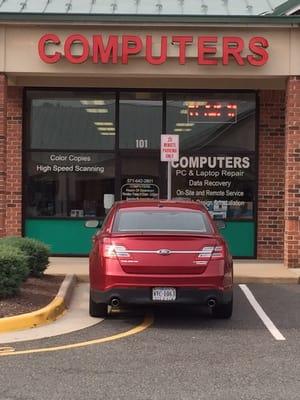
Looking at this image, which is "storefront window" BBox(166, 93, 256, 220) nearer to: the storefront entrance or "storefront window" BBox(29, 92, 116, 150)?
the storefront entrance

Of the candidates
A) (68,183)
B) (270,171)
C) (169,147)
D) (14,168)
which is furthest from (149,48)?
(14,168)

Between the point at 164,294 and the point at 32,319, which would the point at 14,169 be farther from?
the point at 164,294

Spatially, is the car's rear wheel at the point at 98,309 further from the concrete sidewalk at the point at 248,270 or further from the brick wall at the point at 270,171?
the brick wall at the point at 270,171

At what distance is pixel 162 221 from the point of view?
8.84 meters

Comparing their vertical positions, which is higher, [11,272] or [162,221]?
[162,221]

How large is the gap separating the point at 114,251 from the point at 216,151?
7293 mm

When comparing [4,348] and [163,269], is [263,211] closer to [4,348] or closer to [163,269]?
[163,269]

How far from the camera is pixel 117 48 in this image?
1286 cm

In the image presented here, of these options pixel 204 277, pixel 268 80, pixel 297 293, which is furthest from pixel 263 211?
pixel 204 277

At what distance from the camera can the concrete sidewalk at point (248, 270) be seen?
39.3 ft

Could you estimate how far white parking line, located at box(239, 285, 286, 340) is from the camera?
7.98 m

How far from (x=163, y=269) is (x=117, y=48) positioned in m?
6.11

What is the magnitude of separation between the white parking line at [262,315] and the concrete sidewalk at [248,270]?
526 mm

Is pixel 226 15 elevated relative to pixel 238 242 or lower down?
elevated
